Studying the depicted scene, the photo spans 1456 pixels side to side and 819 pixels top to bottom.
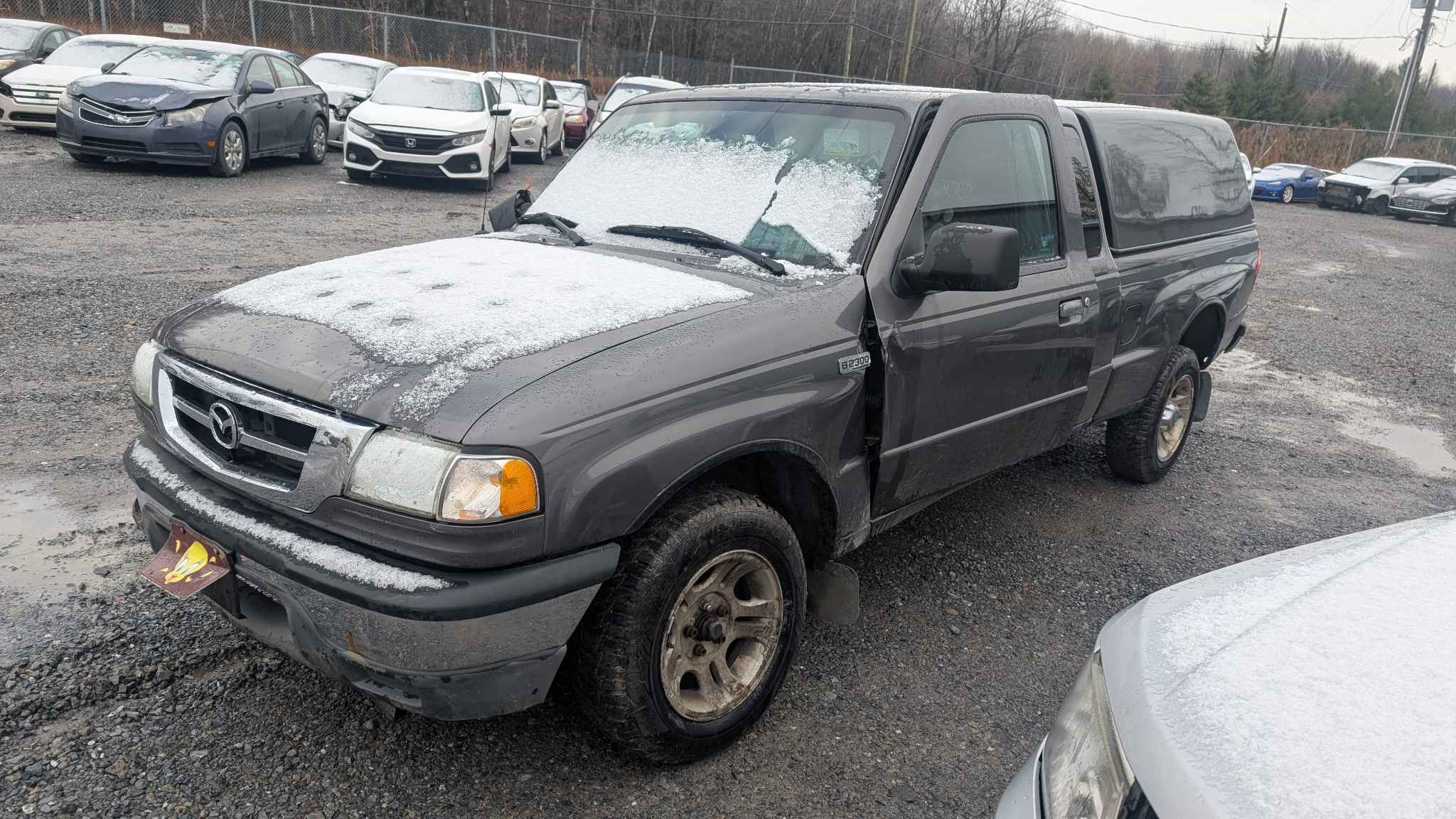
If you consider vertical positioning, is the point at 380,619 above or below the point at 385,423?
below

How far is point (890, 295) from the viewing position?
3.07m

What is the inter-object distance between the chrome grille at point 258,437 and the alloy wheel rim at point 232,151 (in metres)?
11.0

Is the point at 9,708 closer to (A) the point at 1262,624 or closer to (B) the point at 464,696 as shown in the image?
(B) the point at 464,696

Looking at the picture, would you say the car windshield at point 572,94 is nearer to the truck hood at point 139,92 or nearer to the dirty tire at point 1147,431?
the truck hood at point 139,92

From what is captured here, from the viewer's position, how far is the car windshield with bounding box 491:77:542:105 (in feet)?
58.0

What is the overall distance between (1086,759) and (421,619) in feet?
4.57

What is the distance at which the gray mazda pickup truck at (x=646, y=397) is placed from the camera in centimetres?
221

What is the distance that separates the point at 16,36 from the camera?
55.3 ft

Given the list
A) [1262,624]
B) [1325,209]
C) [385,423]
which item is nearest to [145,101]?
[385,423]

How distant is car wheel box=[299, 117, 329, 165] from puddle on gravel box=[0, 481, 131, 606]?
1173 cm

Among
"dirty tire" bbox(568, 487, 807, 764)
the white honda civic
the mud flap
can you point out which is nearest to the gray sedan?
"dirty tire" bbox(568, 487, 807, 764)

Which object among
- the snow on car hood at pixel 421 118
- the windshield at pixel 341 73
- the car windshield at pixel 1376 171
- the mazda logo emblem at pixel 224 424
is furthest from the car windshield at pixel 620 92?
the car windshield at pixel 1376 171

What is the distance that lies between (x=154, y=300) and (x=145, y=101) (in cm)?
591

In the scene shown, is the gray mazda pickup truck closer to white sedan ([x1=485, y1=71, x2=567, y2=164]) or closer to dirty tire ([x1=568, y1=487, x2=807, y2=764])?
dirty tire ([x1=568, y1=487, x2=807, y2=764])
